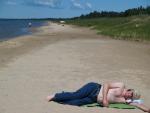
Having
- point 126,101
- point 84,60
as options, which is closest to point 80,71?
point 84,60

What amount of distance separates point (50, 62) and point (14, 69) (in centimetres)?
287

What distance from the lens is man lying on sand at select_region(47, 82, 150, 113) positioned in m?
9.73

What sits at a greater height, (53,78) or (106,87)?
(106,87)

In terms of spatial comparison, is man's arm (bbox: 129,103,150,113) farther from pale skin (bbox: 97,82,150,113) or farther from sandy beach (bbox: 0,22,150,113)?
sandy beach (bbox: 0,22,150,113)

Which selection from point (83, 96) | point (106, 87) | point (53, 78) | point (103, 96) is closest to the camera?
point (106, 87)

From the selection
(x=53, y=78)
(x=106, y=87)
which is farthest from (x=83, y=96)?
(x=53, y=78)

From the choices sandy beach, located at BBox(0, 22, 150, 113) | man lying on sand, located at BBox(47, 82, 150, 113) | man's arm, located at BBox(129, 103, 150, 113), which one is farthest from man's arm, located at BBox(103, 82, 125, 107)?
man's arm, located at BBox(129, 103, 150, 113)

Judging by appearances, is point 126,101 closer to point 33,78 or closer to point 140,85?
point 140,85

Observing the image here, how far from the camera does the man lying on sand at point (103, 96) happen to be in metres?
9.73

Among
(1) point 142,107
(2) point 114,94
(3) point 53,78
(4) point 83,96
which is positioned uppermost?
(2) point 114,94

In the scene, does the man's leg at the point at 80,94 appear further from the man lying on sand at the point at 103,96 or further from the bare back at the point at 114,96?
the bare back at the point at 114,96

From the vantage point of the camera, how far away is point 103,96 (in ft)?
31.9

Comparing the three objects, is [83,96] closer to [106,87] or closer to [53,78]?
[106,87]

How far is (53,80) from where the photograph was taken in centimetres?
1341
